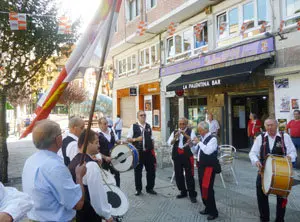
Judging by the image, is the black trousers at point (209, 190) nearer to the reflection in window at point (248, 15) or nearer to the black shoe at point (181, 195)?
the black shoe at point (181, 195)

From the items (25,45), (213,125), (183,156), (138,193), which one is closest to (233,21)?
(213,125)

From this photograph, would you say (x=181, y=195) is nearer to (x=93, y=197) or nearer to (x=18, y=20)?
(x=93, y=197)

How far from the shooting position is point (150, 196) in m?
6.18

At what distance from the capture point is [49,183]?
2102mm

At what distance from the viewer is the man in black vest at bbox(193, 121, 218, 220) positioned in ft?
15.6

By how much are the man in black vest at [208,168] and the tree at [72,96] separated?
29560mm

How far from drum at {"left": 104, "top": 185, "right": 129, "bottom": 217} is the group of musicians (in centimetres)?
36

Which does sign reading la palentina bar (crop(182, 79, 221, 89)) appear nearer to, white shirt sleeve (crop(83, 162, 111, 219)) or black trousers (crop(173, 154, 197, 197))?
black trousers (crop(173, 154, 197, 197))

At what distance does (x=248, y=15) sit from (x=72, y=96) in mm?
27423

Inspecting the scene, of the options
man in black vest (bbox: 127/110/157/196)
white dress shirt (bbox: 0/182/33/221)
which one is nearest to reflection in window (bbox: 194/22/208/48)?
man in black vest (bbox: 127/110/157/196)

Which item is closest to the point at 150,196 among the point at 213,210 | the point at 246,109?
the point at 213,210

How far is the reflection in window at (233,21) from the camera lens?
11008 millimetres

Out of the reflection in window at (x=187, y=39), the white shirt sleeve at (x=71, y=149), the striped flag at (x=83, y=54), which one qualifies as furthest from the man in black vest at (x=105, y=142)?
the reflection in window at (x=187, y=39)

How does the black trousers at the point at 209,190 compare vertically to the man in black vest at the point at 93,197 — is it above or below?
below
